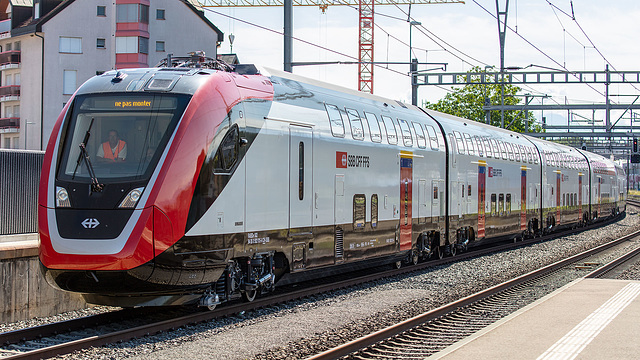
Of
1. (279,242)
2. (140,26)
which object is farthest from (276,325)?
(140,26)

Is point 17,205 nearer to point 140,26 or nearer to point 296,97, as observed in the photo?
point 296,97

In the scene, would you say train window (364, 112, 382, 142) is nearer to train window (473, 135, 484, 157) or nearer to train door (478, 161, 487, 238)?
train window (473, 135, 484, 157)

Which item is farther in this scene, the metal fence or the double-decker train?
the metal fence


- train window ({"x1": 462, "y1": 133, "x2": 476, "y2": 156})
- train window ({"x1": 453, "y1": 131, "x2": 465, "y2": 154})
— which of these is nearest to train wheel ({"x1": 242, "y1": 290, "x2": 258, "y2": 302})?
train window ({"x1": 453, "y1": 131, "x2": 465, "y2": 154})

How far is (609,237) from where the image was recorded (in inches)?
1277

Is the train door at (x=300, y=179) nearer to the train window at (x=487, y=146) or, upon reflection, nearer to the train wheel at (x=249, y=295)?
the train wheel at (x=249, y=295)

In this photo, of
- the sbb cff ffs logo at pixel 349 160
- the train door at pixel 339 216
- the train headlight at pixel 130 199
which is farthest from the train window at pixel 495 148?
the train headlight at pixel 130 199

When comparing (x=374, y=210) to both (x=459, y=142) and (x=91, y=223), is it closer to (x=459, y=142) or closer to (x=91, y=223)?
(x=459, y=142)

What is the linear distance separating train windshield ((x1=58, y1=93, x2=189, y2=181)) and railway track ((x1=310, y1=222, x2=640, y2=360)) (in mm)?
3552

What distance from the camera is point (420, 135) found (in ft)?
61.0

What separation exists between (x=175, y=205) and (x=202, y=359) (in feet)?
7.39

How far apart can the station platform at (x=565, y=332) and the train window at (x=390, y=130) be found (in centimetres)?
511

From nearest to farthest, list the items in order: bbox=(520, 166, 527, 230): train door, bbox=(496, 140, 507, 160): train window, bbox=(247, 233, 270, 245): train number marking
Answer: bbox=(247, 233, 270, 245): train number marking < bbox=(496, 140, 507, 160): train window < bbox=(520, 166, 527, 230): train door

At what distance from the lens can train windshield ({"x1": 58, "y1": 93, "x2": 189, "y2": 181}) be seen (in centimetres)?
1009
